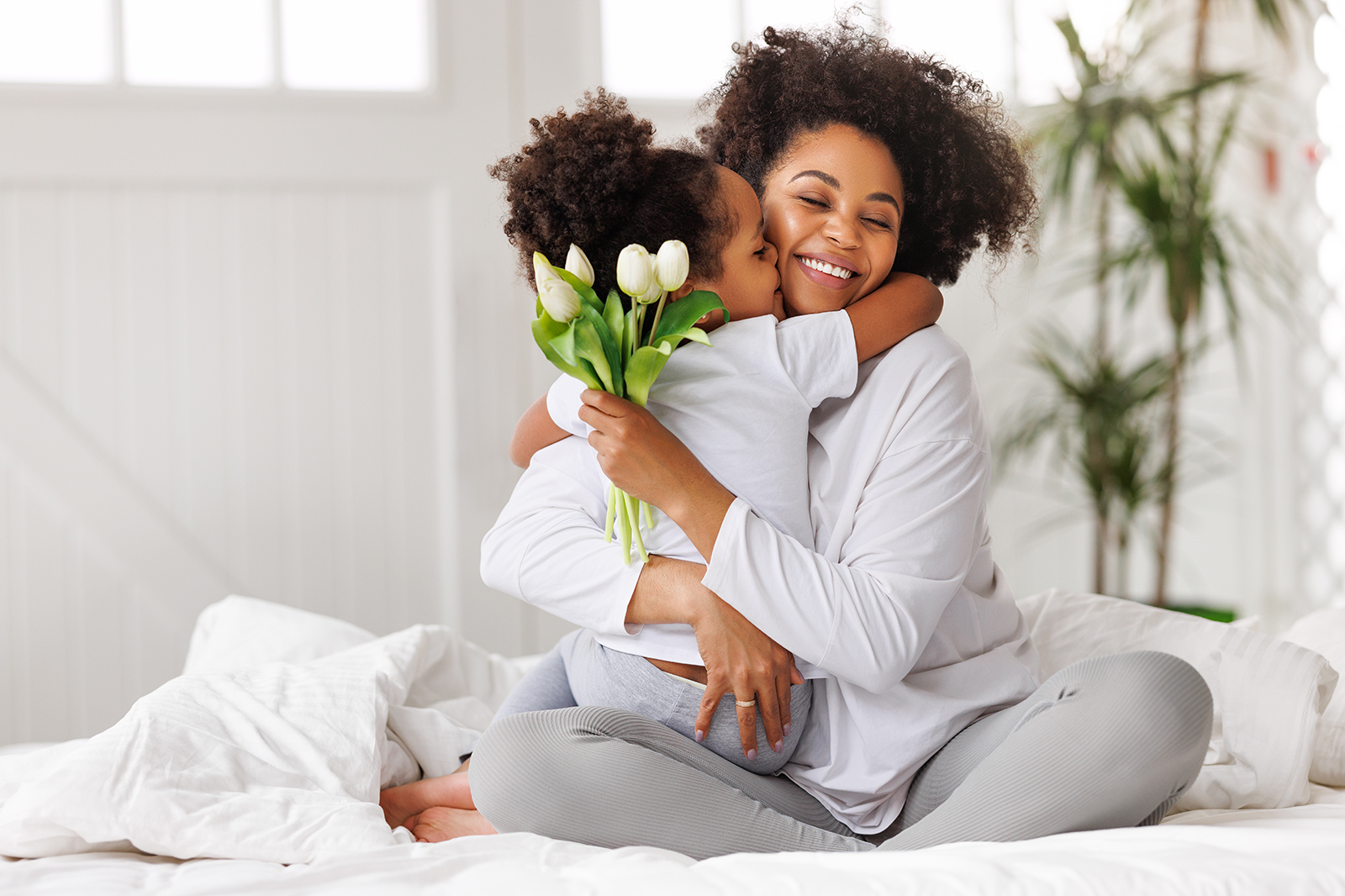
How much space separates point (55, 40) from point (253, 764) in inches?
80.9

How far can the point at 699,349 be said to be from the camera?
1.05m

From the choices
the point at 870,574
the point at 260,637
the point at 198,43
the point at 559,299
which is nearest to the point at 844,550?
the point at 870,574

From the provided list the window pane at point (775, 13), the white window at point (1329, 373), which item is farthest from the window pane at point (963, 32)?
the white window at point (1329, 373)

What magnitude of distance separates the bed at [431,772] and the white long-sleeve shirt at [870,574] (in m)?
0.19

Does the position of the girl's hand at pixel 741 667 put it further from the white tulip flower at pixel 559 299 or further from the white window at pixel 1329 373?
the white window at pixel 1329 373

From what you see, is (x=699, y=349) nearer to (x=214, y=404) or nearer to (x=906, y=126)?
(x=906, y=126)

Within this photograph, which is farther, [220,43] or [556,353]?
[220,43]

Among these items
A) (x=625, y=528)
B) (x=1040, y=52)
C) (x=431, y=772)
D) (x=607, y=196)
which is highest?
(x=1040, y=52)

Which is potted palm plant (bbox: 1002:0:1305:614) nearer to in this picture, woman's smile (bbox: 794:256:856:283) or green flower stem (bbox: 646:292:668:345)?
woman's smile (bbox: 794:256:856:283)

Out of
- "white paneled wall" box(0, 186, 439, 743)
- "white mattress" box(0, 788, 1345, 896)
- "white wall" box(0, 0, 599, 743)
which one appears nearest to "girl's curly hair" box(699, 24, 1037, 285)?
"white mattress" box(0, 788, 1345, 896)

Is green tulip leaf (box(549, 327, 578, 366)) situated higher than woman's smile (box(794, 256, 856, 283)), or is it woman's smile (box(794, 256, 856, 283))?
woman's smile (box(794, 256, 856, 283))

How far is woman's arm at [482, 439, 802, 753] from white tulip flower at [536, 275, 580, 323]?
0.84ft

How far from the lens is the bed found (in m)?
0.79

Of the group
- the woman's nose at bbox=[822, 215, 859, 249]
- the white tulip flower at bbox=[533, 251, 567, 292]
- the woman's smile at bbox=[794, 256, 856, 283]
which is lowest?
the white tulip flower at bbox=[533, 251, 567, 292]
